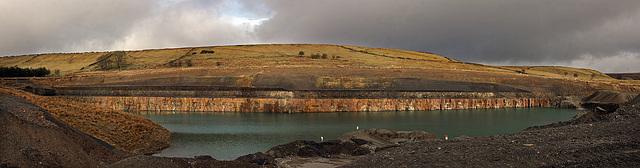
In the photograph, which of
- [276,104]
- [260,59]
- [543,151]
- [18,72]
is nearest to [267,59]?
[260,59]

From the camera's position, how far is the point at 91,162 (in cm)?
1434

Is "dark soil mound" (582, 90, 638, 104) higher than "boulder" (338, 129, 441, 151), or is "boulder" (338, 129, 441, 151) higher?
"dark soil mound" (582, 90, 638, 104)

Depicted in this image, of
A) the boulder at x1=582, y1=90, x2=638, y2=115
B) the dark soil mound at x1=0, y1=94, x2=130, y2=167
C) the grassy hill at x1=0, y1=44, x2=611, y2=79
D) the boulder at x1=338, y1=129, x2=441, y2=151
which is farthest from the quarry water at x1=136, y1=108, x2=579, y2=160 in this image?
the grassy hill at x1=0, y1=44, x2=611, y2=79

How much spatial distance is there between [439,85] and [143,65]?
204 feet

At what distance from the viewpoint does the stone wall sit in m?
55.7

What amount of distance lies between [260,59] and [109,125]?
59.4m

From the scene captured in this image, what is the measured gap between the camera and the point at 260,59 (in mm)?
83938

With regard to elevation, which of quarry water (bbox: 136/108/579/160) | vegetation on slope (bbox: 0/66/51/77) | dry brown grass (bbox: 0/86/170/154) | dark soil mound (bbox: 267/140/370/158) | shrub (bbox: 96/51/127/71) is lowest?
quarry water (bbox: 136/108/579/160)

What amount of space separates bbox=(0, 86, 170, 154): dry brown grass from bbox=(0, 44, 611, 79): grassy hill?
153 feet

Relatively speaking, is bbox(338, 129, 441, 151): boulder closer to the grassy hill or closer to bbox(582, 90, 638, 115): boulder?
bbox(582, 90, 638, 115): boulder

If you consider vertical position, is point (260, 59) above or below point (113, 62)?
below

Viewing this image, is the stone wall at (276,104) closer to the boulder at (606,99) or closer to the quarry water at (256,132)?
the quarry water at (256,132)

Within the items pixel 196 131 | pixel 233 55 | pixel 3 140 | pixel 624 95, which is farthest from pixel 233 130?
pixel 233 55

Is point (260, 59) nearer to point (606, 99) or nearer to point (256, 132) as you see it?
point (256, 132)
